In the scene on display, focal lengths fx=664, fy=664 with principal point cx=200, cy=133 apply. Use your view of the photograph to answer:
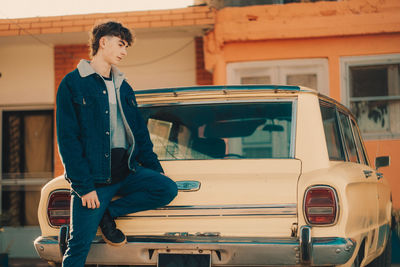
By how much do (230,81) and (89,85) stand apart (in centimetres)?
612

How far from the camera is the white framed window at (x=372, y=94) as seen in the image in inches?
385

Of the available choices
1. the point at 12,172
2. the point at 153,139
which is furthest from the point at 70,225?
the point at 12,172

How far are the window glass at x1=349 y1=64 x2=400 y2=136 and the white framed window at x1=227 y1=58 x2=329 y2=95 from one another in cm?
47

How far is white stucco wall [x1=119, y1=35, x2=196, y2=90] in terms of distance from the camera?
10.6 m

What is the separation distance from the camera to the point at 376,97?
9.85 meters

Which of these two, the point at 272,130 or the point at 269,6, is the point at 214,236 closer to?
the point at 272,130

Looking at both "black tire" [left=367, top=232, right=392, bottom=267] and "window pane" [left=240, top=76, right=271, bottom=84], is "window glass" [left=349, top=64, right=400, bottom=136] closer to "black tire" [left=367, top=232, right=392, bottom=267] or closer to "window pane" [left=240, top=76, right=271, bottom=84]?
"window pane" [left=240, top=76, right=271, bottom=84]

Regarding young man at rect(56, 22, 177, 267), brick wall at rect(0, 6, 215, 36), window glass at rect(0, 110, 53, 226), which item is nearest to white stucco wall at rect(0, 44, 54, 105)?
window glass at rect(0, 110, 53, 226)

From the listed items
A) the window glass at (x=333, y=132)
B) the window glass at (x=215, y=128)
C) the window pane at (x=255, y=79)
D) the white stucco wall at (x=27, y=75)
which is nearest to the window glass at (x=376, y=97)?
the window pane at (x=255, y=79)

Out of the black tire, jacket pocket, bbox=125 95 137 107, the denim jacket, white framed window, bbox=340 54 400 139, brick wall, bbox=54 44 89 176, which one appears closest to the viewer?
the denim jacket

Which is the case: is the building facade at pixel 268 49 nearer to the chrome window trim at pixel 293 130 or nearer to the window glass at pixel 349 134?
the window glass at pixel 349 134

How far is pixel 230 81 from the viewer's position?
32.4ft

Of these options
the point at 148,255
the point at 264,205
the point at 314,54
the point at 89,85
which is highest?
the point at 314,54

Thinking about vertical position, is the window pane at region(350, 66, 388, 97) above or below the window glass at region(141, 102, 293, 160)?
above
